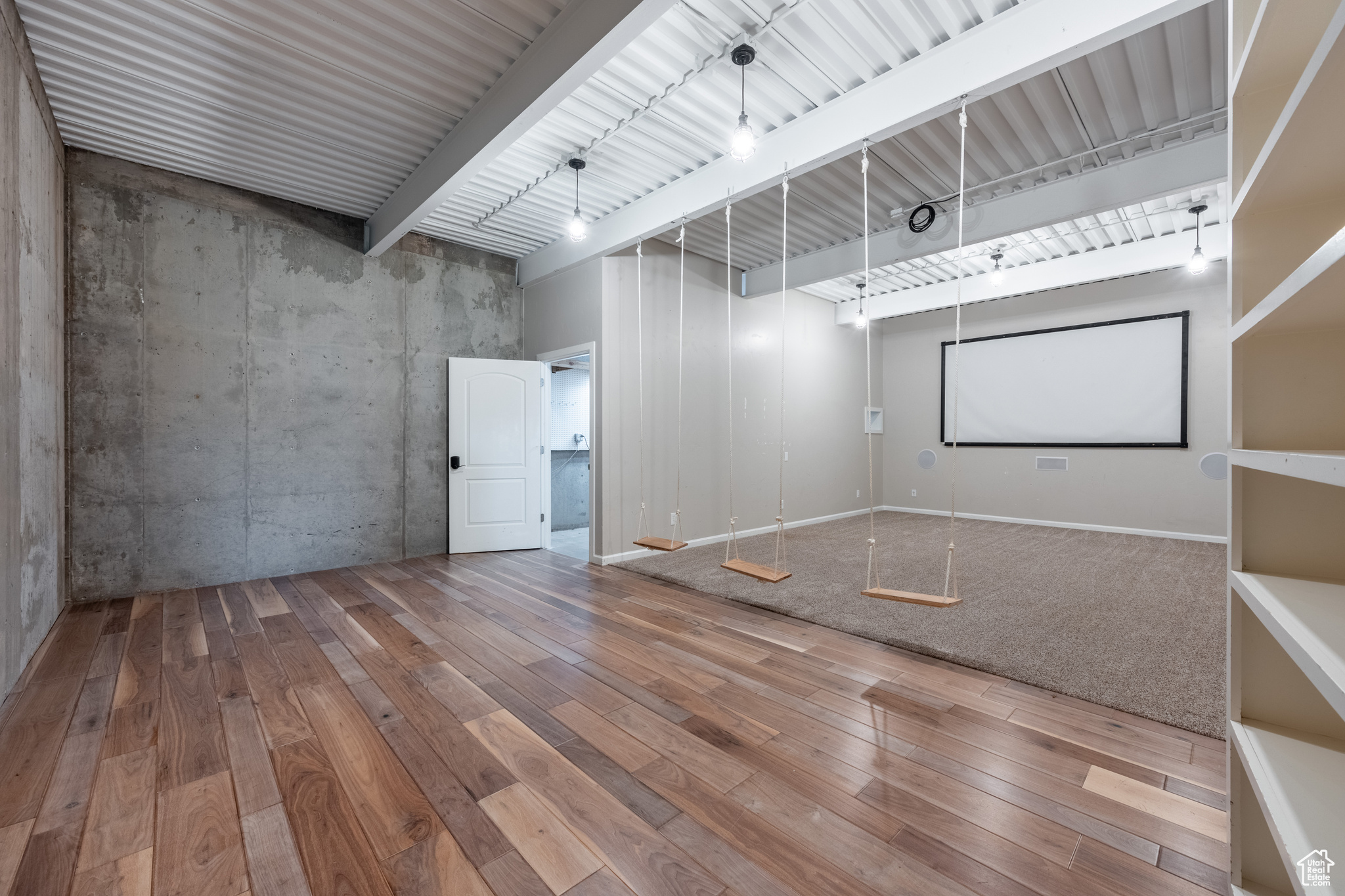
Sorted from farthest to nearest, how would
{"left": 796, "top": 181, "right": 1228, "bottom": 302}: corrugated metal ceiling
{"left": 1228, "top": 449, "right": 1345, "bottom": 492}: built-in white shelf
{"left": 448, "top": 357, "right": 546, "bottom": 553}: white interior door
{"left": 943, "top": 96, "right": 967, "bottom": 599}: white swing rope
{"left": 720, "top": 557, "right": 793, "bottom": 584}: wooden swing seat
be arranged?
{"left": 448, "top": 357, "right": 546, "bottom": 553}: white interior door
{"left": 796, "top": 181, "right": 1228, "bottom": 302}: corrugated metal ceiling
{"left": 720, "top": 557, "right": 793, "bottom": 584}: wooden swing seat
{"left": 943, "top": 96, "right": 967, "bottom": 599}: white swing rope
{"left": 1228, "top": 449, "right": 1345, "bottom": 492}: built-in white shelf

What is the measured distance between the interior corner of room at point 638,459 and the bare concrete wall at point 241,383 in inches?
1.3

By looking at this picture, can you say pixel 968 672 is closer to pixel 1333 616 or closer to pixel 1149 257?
pixel 1333 616

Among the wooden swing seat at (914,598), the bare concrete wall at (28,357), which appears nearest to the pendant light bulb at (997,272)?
the wooden swing seat at (914,598)

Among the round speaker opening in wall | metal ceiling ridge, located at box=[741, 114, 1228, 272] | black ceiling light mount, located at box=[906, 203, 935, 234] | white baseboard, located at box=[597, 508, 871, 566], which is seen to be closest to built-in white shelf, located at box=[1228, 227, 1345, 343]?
white baseboard, located at box=[597, 508, 871, 566]

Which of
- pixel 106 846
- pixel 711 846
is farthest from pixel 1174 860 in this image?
pixel 106 846

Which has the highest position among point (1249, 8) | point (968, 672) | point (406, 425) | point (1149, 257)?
point (1149, 257)

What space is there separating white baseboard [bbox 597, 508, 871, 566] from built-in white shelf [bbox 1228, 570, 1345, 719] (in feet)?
9.58

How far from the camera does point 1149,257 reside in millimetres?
6223

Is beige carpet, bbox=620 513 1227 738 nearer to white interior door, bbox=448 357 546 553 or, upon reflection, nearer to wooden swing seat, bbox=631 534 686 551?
wooden swing seat, bbox=631 534 686 551

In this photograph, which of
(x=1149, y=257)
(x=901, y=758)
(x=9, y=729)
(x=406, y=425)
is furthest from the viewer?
(x=1149, y=257)

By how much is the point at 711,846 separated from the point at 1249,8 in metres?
2.69

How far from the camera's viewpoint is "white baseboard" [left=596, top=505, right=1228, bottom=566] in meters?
5.62

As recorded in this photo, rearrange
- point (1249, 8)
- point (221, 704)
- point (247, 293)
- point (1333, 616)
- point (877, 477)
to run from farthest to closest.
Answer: point (877, 477), point (247, 293), point (221, 704), point (1249, 8), point (1333, 616)

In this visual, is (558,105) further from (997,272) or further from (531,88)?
(997,272)
